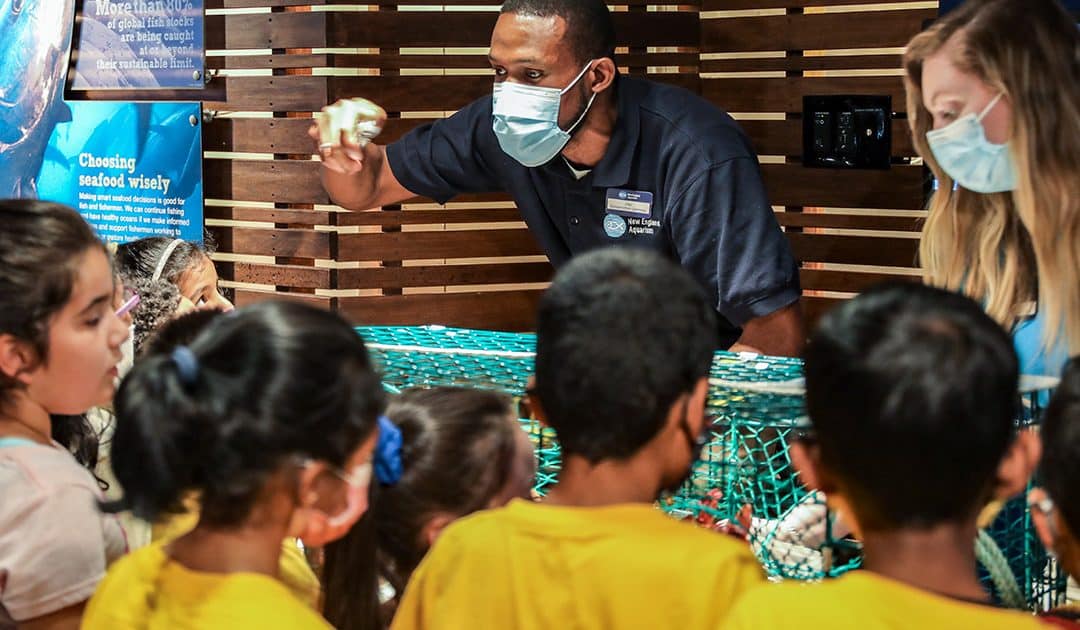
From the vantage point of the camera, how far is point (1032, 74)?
245 cm

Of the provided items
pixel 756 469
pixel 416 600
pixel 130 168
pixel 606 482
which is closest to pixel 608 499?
pixel 606 482

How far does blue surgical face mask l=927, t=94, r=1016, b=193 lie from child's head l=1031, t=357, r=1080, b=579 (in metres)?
1.02

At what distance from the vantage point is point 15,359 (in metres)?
1.99

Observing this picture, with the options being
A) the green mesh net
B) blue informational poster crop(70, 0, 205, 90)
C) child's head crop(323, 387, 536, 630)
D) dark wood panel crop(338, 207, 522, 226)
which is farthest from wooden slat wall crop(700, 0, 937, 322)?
child's head crop(323, 387, 536, 630)

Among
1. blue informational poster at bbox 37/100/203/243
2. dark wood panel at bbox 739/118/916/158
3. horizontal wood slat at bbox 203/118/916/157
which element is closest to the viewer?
horizontal wood slat at bbox 203/118/916/157

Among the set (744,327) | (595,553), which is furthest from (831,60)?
(595,553)

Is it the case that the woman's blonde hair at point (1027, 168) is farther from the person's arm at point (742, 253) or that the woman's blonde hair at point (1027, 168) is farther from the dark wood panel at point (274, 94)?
the dark wood panel at point (274, 94)

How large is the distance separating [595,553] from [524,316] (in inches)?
143

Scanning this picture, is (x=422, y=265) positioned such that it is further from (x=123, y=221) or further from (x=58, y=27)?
(x=58, y=27)

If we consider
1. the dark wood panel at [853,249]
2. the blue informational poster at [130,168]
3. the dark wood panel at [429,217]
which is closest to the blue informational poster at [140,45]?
the blue informational poster at [130,168]

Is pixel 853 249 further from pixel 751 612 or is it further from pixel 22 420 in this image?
pixel 751 612

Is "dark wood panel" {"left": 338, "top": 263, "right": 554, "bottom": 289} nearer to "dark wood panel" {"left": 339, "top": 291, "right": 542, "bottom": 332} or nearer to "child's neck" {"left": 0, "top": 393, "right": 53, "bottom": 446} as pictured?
"dark wood panel" {"left": 339, "top": 291, "right": 542, "bottom": 332}

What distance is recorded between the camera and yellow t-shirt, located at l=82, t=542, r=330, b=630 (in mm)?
1489

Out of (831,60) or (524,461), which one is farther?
(831,60)
